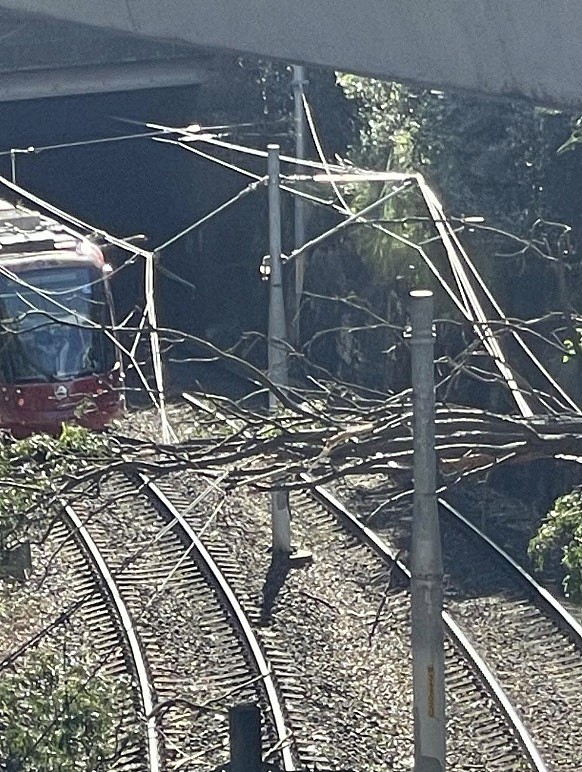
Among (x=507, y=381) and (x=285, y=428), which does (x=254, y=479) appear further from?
(x=507, y=381)

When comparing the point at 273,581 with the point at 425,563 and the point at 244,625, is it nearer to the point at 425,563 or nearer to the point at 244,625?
the point at 244,625

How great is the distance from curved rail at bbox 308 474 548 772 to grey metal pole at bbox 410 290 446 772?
1.67 meters

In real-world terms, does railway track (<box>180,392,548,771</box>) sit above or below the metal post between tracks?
below

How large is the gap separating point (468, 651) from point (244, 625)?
1742 millimetres

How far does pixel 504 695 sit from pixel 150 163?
1818cm

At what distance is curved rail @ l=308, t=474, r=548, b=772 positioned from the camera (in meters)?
10.2

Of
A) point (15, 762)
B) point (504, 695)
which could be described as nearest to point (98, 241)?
point (504, 695)

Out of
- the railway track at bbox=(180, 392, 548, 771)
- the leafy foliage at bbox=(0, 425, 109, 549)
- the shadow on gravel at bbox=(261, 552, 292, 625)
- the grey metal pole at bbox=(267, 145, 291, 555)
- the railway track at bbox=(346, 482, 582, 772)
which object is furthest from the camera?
the grey metal pole at bbox=(267, 145, 291, 555)

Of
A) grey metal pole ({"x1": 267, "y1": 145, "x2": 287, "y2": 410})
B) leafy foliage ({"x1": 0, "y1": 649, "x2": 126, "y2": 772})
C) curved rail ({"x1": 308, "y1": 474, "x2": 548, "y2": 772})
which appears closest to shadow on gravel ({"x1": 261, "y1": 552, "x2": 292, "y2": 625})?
curved rail ({"x1": 308, "y1": 474, "x2": 548, "y2": 772})

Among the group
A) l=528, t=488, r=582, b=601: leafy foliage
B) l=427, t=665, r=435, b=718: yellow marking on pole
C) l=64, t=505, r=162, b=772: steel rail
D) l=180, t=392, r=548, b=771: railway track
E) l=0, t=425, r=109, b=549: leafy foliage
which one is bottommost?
l=180, t=392, r=548, b=771: railway track

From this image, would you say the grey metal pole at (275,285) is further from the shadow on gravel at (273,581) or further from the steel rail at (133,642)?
the steel rail at (133,642)

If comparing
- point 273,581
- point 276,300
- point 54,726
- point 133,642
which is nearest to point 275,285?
point 276,300

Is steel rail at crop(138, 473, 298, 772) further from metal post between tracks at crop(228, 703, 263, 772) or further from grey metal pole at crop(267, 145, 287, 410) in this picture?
metal post between tracks at crop(228, 703, 263, 772)

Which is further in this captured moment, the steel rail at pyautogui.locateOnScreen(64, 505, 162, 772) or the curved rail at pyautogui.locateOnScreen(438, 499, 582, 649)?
the curved rail at pyautogui.locateOnScreen(438, 499, 582, 649)
